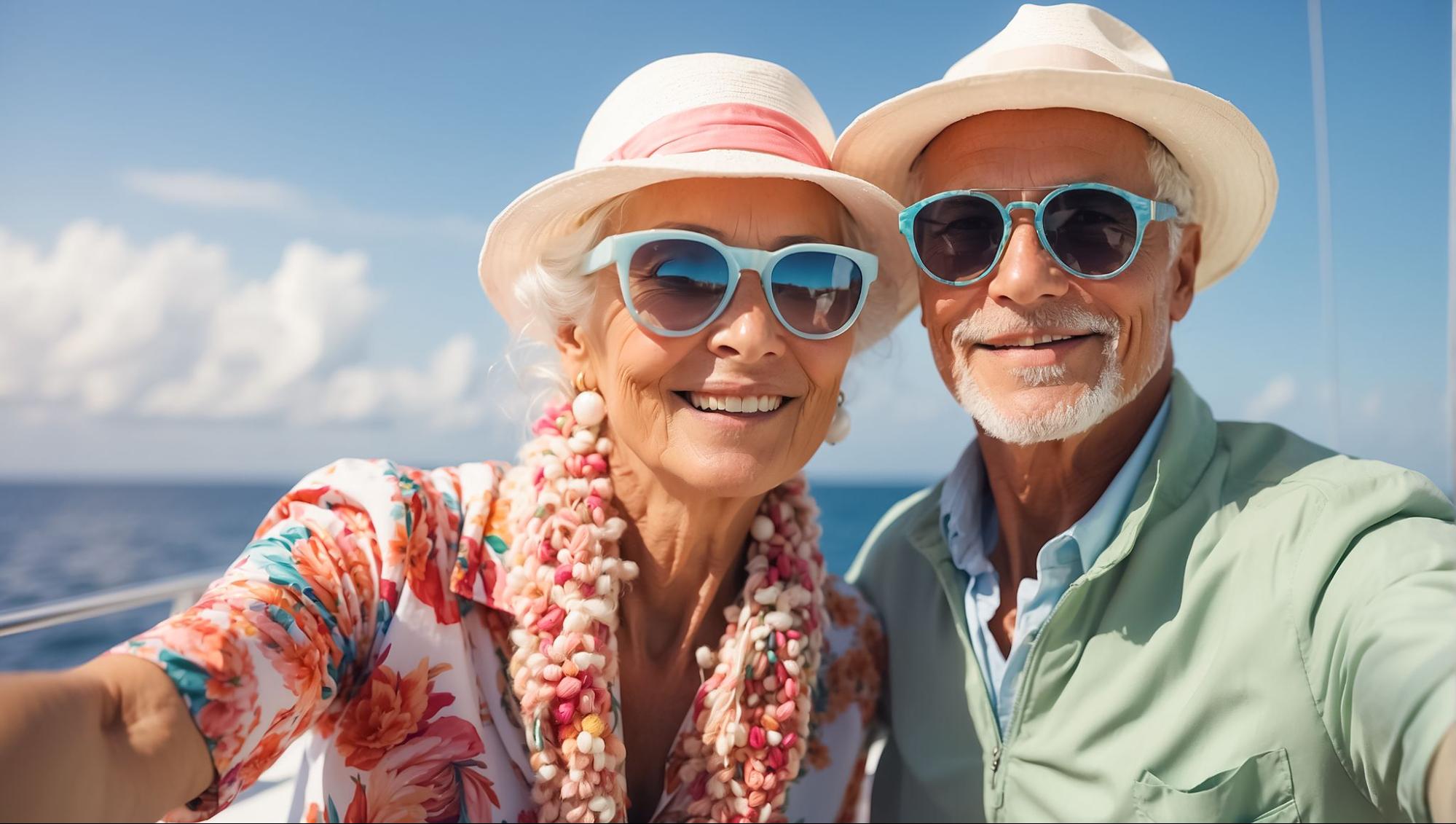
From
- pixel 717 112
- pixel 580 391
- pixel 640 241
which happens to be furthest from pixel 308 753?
pixel 717 112

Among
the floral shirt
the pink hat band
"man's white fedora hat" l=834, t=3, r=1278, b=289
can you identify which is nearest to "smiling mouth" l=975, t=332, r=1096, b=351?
"man's white fedora hat" l=834, t=3, r=1278, b=289

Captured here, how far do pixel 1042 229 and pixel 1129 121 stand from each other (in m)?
0.43

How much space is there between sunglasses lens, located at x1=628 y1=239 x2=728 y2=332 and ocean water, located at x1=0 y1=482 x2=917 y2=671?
28393 mm

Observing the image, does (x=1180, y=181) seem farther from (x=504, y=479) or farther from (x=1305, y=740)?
(x=504, y=479)

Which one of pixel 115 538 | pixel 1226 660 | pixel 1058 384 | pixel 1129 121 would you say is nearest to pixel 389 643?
pixel 1058 384

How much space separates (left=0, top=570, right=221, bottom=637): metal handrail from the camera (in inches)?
101

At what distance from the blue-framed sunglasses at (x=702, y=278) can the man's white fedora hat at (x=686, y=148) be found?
0.50ft

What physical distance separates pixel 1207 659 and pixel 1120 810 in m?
0.40

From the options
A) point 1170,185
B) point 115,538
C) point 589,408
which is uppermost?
point 1170,185

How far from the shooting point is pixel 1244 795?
6.75ft

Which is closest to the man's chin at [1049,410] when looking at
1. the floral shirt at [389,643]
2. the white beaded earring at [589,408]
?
the white beaded earring at [589,408]

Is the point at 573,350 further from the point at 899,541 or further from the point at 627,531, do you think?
the point at 899,541

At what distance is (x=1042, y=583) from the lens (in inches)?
95.4

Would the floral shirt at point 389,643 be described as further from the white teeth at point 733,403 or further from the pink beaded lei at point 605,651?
the white teeth at point 733,403
